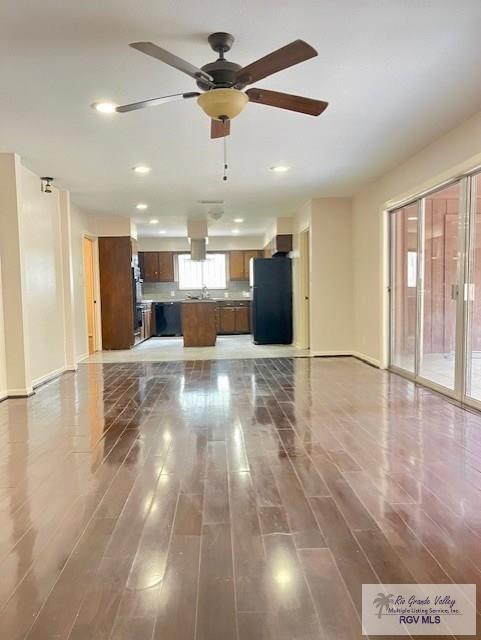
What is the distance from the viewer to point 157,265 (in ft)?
35.5

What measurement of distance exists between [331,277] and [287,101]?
14.5 feet

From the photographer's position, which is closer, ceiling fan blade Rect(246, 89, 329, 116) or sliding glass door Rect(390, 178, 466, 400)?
ceiling fan blade Rect(246, 89, 329, 116)

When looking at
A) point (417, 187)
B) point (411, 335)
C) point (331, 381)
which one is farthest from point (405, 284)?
A: point (331, 381)

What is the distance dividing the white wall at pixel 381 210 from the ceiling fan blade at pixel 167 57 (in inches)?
97.9

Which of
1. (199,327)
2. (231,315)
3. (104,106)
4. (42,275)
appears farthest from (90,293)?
(104,106)

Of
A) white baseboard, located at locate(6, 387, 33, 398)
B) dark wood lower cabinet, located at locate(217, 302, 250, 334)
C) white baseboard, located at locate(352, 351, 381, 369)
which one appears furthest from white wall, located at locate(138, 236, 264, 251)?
white baseboard, located at locate(6, 387, 33, 398)

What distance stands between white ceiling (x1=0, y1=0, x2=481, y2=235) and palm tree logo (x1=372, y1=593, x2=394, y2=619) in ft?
8.47

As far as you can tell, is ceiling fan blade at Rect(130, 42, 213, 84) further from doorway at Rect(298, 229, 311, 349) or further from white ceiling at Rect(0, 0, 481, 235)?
doorway at Rect(298, 229, 311, 349)

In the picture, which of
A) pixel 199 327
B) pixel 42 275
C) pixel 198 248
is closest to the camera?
pixel 42 275

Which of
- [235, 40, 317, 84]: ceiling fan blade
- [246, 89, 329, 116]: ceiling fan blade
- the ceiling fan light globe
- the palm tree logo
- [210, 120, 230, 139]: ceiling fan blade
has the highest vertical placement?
[235, 40, 317, 84]: ceiling fan blade

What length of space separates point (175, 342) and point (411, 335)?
17.7ft

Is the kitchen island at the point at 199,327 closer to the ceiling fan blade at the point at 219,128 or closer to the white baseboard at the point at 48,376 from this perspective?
the white baseboard at the point at 48,376

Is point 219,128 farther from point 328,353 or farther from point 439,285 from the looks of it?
point 328,353

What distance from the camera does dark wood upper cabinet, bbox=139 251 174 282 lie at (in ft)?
35.5
